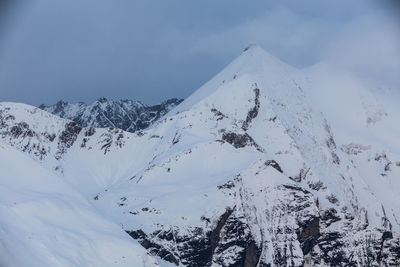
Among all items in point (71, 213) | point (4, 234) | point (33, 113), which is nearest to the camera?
point (4, 234)

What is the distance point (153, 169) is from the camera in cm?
16450

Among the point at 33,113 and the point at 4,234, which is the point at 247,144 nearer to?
the point at 33,113

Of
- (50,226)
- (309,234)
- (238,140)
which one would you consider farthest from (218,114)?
(50,226)

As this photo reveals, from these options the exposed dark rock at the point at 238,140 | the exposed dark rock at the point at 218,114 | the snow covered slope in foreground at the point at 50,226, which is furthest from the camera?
the exposed dark rock at the point at 218,114

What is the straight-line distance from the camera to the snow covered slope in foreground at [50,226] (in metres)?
73.0

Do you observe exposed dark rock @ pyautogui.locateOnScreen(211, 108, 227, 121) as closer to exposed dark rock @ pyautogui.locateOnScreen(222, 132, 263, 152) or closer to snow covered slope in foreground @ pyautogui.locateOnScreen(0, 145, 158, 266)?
exposed dark rock @ pyautogui.locateOnScreen(222, 132, 263, 152)

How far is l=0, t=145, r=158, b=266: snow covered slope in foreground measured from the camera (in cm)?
7300

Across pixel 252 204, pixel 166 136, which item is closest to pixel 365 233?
pixel 252 204

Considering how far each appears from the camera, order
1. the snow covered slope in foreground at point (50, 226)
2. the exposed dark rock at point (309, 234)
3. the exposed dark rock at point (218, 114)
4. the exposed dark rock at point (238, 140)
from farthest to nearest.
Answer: the exposed dark rock at point (218, 114) → the exposed dark rock at point (238, 140) → the exposed dark rock at point (309, 234) → the snow covered slope in foreground at point (50, 226)

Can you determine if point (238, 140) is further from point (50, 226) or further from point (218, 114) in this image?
point (50, 226)

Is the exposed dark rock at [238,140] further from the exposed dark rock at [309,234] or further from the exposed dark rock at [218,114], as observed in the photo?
the exposed dark rock at [309,234]

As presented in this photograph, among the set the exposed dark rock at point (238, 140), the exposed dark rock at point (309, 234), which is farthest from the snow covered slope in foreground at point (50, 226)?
the exposed dark rock at point (238, 140)

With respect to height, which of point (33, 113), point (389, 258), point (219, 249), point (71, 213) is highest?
point (33, 113)

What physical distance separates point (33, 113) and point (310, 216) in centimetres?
9023
